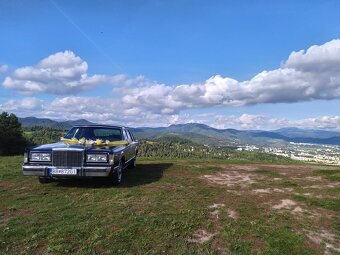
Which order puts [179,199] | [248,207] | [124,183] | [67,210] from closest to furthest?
1. [67,210]
2. [248,207]
3. [179,199]
4. [124,183]

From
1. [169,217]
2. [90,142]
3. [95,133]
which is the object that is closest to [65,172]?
[90,142]

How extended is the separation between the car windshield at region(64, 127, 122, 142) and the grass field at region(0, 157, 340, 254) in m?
1.76

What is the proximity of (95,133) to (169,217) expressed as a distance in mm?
6535

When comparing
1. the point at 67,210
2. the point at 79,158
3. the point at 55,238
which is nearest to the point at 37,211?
the point at 67,210

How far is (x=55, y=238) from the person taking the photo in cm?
626

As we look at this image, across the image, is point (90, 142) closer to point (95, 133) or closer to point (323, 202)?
point (95, 133)

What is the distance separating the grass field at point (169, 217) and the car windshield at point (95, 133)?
1.76 m

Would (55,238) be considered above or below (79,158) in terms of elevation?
below

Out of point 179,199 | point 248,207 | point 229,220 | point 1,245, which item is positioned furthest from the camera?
point 179,199

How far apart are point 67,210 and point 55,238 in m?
1.90

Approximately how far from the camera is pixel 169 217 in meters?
7.57

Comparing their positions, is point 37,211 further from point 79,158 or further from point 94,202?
point 79,158

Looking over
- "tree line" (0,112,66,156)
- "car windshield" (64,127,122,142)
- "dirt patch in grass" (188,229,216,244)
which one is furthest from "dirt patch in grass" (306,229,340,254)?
"tree line" (0,112,66,156)

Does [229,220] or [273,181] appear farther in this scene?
[273,181]
